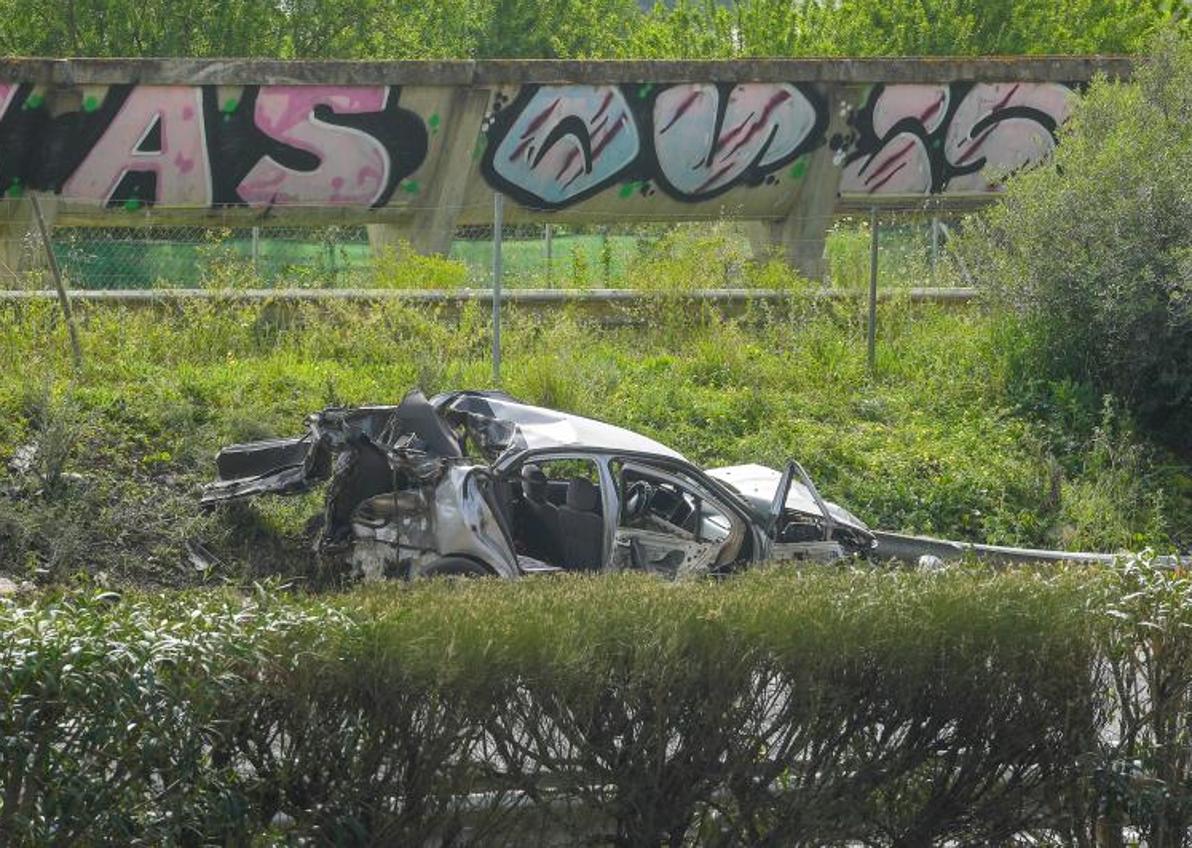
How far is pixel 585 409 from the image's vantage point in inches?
606

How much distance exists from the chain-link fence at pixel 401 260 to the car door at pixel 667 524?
258 inches

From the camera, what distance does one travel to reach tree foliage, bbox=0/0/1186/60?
112 ft

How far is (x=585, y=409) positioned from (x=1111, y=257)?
5.16 meters

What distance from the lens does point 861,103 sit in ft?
77.5

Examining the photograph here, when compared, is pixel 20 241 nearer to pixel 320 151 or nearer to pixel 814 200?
pixel 320 151

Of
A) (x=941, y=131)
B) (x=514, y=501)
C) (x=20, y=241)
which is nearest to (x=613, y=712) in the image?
(x=514, y=501)

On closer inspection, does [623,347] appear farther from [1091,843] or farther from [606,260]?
[1091,843]

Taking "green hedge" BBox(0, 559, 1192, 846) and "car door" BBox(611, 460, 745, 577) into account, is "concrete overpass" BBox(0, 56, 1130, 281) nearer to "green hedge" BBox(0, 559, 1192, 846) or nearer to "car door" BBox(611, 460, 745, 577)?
"car door" BBox(611, 460, 745, 577)

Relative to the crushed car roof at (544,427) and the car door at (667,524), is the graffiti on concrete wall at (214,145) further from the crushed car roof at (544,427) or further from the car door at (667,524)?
the car door at (667,524)

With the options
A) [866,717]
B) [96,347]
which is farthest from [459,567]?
[96,347]

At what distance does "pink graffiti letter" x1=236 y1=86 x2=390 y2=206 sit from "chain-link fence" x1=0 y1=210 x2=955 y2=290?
2.24ft

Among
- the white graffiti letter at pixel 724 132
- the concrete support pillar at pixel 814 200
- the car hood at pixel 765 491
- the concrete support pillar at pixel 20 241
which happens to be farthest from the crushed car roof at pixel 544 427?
the concrete support pillar at pixel 814 200

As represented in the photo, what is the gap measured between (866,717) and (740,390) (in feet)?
34.3

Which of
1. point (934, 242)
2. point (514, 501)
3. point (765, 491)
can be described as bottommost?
point (765, 491)
